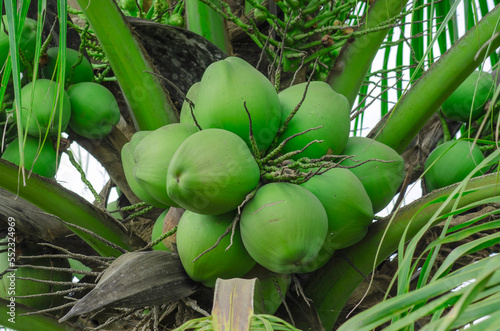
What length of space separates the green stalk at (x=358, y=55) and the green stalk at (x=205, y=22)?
0.34 meters

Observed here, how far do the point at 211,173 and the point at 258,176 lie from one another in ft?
0.35

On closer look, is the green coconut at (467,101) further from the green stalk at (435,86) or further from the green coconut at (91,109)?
the green coconut at (91,109)

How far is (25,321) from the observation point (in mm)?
1168

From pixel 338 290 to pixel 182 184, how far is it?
1.52 feet

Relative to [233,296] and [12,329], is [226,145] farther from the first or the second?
[12,329]

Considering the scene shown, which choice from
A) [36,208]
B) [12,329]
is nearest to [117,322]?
[12,329]

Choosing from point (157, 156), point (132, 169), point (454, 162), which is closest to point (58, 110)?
point (132, 169)

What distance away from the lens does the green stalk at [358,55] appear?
137 cm

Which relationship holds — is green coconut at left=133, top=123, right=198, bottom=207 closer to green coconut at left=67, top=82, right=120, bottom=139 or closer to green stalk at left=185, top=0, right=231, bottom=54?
green coconut at left=67, top=82, right=120, bottom=139

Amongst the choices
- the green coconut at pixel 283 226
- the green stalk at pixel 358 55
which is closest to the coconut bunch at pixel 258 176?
the green coconut at pixel 283 226

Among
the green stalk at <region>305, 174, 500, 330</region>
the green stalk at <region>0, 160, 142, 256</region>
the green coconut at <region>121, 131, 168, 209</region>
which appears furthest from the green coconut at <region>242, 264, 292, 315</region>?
the green stalk at <region>0, 160, 142, 256</region>

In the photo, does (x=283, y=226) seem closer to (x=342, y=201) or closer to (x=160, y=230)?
(x=342, y=201)

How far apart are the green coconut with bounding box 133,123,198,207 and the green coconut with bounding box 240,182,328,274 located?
6.7 inches

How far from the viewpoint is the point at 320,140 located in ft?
3.44
